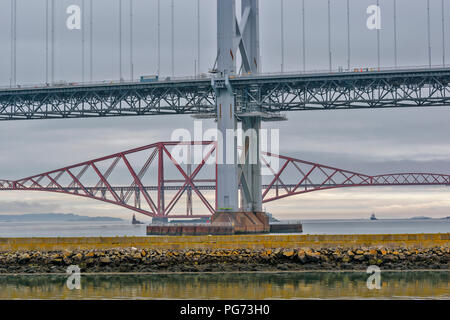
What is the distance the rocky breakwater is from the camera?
32062mm

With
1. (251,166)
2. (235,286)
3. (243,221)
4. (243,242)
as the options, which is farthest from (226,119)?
(235,286)

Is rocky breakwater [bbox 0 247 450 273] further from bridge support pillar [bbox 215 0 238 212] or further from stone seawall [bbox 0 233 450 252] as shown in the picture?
bridge support pillar [bbox 215 0 238 212]

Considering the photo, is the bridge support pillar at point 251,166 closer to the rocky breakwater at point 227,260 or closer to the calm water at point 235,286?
the rocky breakwater at point 227,260

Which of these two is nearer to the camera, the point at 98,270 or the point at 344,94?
the point at 98,270

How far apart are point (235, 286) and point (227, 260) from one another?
5.45 meters

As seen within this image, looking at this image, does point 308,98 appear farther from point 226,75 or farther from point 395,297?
point 395,297

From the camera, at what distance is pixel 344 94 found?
222ft

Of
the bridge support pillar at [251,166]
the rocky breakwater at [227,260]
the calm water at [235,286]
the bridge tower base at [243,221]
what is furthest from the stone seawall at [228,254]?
the bridge support pillar at [251,166]

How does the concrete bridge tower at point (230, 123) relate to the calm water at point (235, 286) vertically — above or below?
above

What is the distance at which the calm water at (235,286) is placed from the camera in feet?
83.1

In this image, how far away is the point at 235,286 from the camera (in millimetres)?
27469

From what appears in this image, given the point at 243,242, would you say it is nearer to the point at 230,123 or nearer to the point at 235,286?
the point at 235,286
